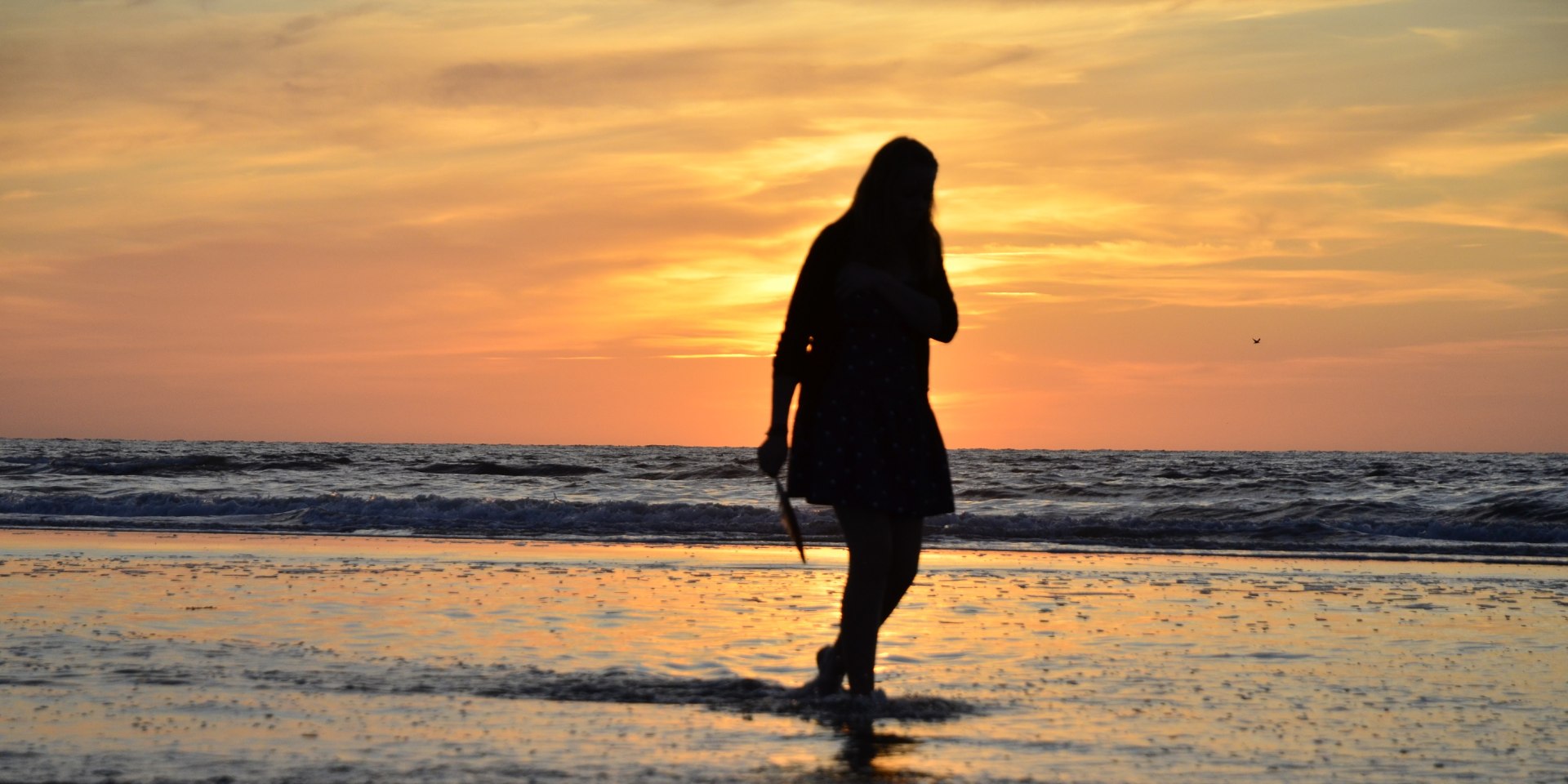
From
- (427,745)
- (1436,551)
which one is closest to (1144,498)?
(1436,551)

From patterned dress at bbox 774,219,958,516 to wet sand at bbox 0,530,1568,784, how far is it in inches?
25.5

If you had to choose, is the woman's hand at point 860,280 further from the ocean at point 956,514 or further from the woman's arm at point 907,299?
the ocean at point 956,514

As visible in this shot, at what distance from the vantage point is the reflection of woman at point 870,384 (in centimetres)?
407

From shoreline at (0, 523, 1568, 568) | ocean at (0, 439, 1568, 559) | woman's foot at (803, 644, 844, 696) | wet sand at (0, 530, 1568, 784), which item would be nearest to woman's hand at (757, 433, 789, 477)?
woman's foot at (803, 644, 844, 696)

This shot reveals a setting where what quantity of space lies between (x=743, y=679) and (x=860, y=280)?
1.40 metres

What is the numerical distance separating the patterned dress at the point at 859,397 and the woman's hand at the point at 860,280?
1.0 inches

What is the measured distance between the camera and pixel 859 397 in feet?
13.6

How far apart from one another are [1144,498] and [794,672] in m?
19.9

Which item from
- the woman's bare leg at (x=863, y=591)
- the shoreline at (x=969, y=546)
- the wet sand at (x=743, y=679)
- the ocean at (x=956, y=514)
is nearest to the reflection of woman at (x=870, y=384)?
the woman's bare leg at (x=863, y=591)

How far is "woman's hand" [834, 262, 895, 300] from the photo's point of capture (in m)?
4.11

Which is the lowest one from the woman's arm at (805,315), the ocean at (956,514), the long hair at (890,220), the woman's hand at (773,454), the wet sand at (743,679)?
the ocean at (956,514)

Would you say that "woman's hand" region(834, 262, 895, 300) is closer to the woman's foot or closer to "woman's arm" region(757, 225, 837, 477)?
"woman's arm" region(757, 225, 837, 477)

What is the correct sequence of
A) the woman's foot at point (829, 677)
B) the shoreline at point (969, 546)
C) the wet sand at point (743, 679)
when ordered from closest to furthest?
1. the wet sand at point (743, 679)
2. the woman's foot at point (829, 677)
3. the shoreline at point (969, 546)

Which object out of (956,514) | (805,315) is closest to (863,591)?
(805,315)
